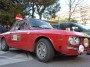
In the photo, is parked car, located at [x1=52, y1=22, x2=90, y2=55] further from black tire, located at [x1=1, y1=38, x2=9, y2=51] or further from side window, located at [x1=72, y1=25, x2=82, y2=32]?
black tire, located at [x1=1, y1=38, x2=9, y2=51]

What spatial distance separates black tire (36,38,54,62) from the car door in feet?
2.48

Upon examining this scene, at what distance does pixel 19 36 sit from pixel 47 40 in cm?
168

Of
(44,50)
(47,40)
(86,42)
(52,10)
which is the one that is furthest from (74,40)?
(52,10)

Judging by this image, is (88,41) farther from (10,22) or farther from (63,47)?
(10,22)

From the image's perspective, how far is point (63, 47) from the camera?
20.1 ft

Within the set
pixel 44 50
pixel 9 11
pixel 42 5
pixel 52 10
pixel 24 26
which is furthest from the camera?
pixel 52 10

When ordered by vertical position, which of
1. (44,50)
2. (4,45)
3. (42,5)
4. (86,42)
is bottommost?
(4,45)

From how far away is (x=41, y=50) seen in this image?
22.2ft

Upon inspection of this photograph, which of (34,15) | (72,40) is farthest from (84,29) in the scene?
(34,15)

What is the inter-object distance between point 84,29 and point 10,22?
1340 centimetres

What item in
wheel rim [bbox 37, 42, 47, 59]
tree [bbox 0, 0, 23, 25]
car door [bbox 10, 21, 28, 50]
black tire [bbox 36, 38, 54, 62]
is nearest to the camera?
black tire [bbox 36, 38, 54, 62]

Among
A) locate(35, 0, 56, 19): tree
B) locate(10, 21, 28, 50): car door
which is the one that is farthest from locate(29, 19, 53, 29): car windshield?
locate(35, 0, 56, 19): tree

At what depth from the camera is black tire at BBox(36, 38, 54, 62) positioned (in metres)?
6.34

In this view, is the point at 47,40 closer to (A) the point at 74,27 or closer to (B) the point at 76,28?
(B) the point at 76,28
